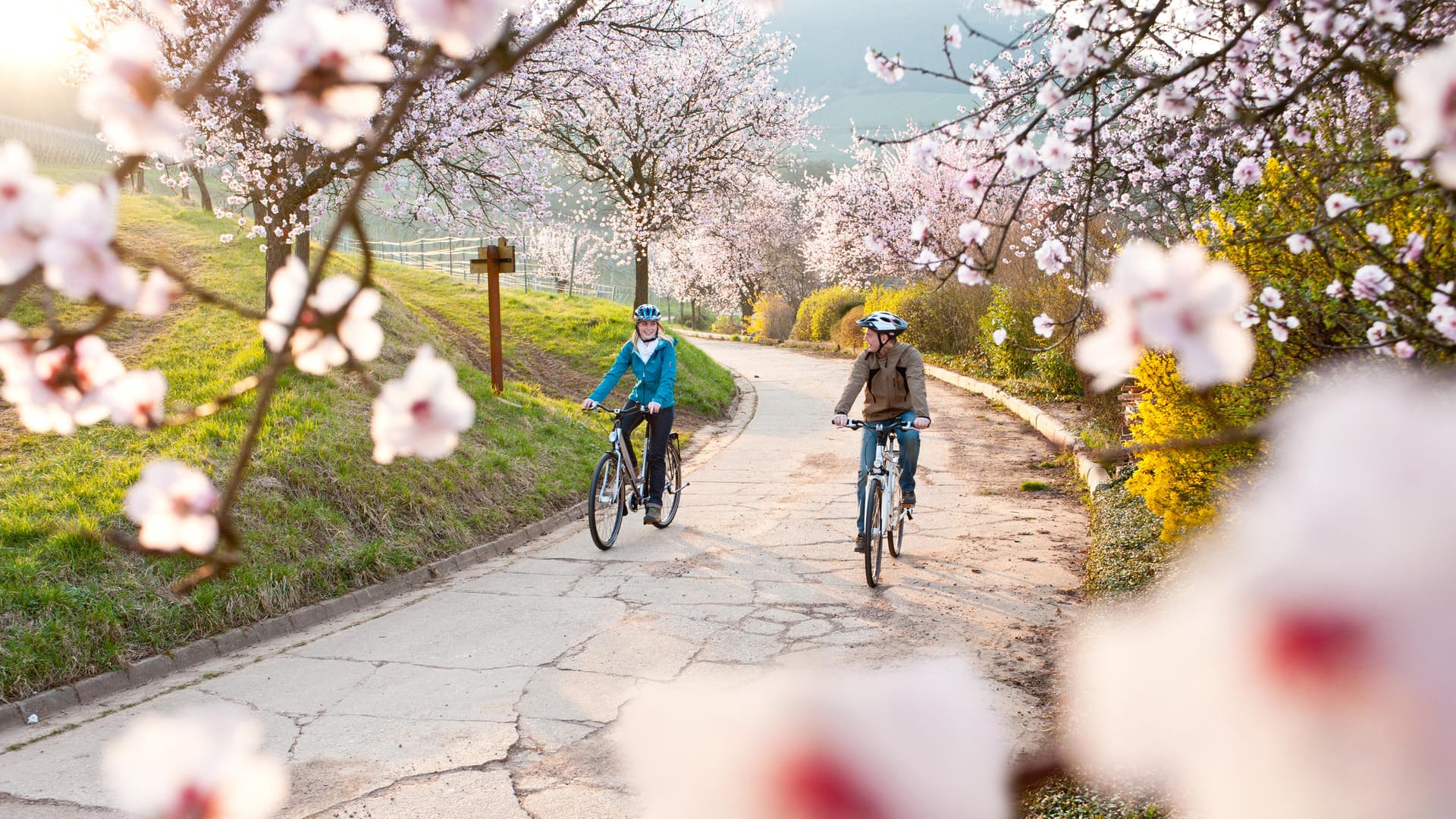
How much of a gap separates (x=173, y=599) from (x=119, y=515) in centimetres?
107

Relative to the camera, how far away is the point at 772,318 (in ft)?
129

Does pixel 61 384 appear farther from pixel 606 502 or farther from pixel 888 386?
pixel 606 502

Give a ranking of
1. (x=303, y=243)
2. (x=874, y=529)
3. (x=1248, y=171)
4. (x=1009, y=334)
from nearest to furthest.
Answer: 1. (x=1248, y=171)
2. (x=874, y=529)
3. (x=303, y=243)
4. (x=1009, y=334)

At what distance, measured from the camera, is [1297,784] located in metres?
0.32

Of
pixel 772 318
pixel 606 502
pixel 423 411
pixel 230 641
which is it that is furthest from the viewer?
pixel 772 318

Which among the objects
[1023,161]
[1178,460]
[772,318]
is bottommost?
[1178,460]

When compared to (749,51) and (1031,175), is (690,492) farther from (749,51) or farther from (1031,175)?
(749,51)

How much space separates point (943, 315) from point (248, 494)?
1942 centimetres

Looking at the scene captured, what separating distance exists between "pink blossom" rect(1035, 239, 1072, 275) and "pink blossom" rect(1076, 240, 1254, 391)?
3677 millimetres

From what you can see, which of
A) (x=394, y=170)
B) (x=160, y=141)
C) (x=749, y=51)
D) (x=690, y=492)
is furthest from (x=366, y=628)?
(x=749, y=51)

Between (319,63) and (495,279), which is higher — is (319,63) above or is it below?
below

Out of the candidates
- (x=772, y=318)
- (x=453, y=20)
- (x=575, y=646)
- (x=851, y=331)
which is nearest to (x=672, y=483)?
(x=575, y=646)

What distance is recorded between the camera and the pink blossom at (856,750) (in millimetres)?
342

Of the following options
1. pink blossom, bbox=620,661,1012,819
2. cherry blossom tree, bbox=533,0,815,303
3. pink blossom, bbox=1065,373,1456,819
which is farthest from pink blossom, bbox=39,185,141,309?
cherry blossom tree, bbox=533,0,815,303
